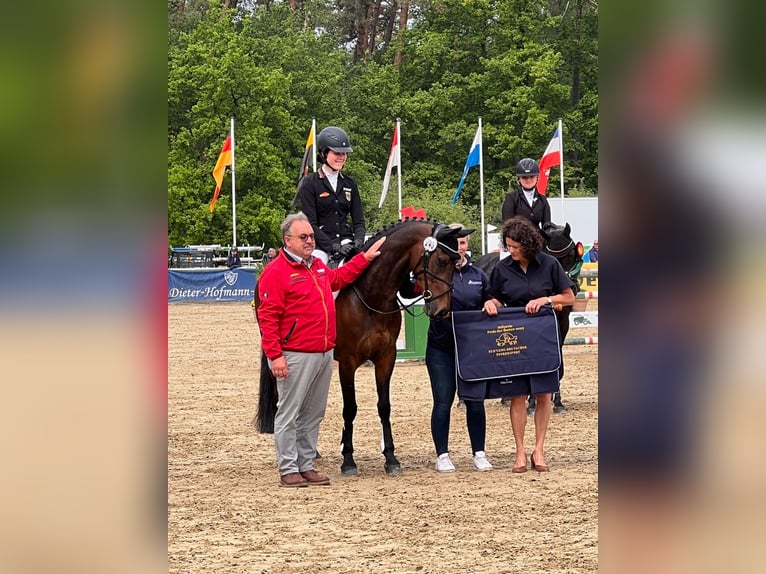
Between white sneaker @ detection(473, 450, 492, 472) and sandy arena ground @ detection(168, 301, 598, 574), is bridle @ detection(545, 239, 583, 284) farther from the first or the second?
white sneaker @ detection(473, 450, 492, 472)

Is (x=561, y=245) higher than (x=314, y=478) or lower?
higher

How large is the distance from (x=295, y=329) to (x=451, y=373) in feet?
4.26

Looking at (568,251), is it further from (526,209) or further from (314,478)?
(314,478)

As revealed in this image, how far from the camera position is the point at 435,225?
26.1 ft

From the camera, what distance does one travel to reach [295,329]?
7.38 metres

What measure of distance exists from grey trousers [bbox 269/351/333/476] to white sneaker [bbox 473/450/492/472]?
Result: 1222mm

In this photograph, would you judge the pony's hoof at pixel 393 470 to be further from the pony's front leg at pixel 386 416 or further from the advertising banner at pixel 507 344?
the advertising banner at pixel 507 344

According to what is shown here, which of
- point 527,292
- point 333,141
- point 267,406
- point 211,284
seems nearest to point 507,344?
point 527,292

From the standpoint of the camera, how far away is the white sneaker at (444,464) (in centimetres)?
797

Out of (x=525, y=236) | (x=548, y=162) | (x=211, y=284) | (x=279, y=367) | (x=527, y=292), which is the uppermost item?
(x=548, y=162)

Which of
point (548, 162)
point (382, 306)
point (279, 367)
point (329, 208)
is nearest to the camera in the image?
point (279, 367)

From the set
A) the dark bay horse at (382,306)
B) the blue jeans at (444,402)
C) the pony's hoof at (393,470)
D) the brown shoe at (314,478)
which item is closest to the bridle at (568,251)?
the dark bay horse at (382,306)

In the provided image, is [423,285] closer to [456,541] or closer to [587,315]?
[456,541]
